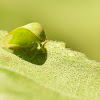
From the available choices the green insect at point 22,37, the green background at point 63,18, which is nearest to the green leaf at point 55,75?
the green insect at point 22,37

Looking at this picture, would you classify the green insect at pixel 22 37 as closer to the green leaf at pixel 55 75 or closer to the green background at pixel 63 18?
the green leaf at pixel 55 75

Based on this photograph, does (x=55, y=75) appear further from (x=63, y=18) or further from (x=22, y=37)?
(x=63, y=18)

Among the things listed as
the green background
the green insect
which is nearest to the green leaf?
the green insect

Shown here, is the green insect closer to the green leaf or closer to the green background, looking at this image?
the green leaf

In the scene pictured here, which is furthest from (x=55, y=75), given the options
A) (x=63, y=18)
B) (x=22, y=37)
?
(x=63, y=18)

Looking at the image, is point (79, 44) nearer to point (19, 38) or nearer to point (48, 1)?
point (48, 1)

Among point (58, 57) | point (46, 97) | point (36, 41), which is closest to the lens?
point (46, 97)

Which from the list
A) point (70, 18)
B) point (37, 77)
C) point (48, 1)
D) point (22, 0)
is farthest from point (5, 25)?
point (37, 77)
